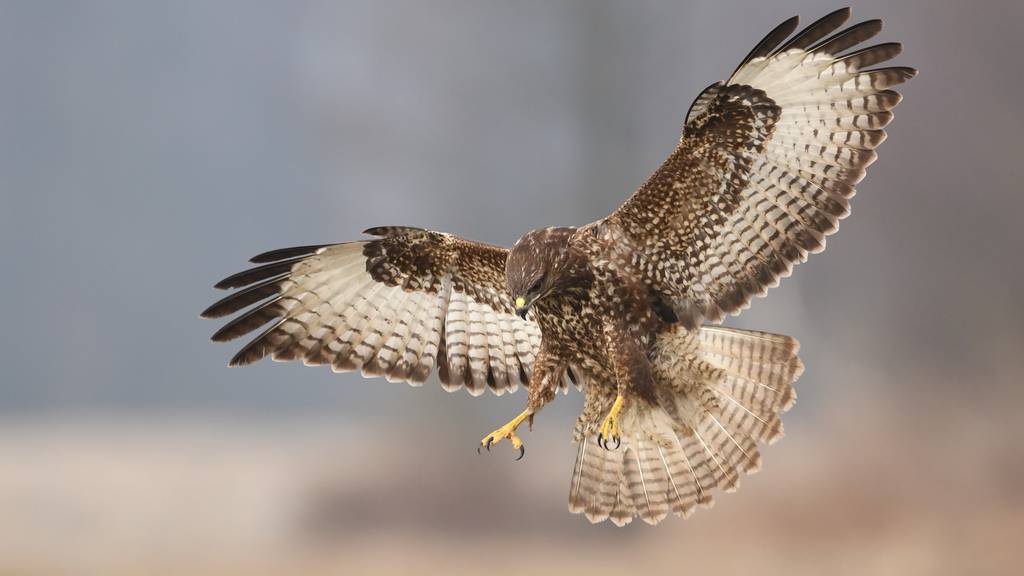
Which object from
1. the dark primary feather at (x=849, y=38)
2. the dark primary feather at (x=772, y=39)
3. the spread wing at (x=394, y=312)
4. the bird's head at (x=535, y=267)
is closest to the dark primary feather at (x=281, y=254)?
the spread wing at (x=394, y=312)

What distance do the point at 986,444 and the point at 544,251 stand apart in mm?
2405

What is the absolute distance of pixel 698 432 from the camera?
2.12m

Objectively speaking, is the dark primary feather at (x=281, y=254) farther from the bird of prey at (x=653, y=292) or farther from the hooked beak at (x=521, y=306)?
the hooked beak at (x=521, y=306)

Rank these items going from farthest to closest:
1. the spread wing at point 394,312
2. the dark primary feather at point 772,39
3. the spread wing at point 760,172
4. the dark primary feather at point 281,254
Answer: the spread wing at point 394,312 → the dark primary feather at point 281,254 → the spread wing at point 760,172 → the dark primary feather at point 772,39

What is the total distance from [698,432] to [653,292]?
36cm

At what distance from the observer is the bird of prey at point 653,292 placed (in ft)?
6.05

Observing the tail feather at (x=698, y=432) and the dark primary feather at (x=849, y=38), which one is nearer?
the dark primary feather at (x=849, y=38)

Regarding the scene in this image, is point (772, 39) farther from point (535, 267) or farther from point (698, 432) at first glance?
point (698, 432)

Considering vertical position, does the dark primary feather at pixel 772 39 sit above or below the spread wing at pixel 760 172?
above

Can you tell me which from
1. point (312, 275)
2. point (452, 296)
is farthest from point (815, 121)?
point (312, 275)

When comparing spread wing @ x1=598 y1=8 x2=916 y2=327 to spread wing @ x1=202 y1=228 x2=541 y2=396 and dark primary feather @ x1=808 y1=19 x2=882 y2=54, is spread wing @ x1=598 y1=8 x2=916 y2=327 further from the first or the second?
spread wing @ x1=202 y1=228 x2=541 y2=396

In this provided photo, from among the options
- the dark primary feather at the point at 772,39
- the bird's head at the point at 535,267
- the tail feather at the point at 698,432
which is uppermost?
the dark primary feather at the point at 772,39

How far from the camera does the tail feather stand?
2.08 meters

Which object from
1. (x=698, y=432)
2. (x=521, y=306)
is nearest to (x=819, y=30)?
(x=521, y=306)
